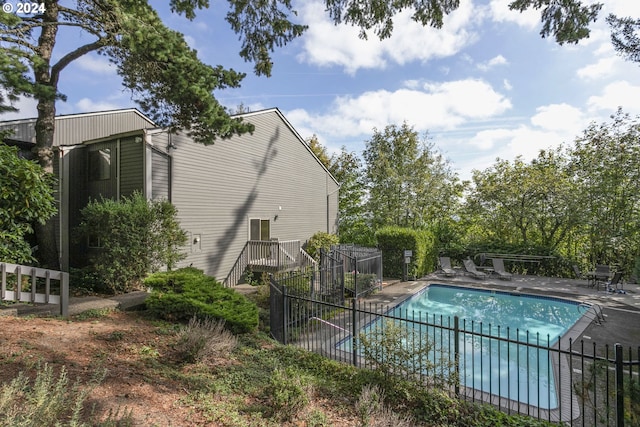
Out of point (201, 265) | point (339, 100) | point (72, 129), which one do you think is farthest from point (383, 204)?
point (72, 129)

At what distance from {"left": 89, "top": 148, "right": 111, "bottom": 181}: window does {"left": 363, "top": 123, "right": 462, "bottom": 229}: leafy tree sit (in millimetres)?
15452

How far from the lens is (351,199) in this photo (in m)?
25.9

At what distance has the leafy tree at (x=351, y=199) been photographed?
23.5 meters

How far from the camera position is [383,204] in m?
21.6

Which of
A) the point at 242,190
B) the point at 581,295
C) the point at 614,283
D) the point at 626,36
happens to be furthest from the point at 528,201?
the point at 242,190

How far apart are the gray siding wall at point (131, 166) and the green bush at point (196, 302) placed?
445cm

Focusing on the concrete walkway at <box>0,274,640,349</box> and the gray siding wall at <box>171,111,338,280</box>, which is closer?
the concrete walkway at <box>0,274,640,349</box>

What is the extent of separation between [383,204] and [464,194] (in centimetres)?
522

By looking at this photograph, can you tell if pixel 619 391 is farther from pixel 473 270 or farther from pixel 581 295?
pixel 473 270

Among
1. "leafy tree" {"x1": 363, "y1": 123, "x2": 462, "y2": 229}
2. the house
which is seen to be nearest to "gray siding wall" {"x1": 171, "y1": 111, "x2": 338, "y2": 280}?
the house

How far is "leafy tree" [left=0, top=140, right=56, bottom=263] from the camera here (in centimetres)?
646

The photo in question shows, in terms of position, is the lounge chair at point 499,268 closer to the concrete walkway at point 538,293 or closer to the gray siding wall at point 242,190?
the concrete walkway at point 538,293

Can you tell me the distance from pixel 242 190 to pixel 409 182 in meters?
11.8

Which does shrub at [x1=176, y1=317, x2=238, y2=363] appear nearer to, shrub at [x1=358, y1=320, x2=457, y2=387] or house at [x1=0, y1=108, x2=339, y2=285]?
shrub at [x1=358, y1=320, x2=457, y2=387]
